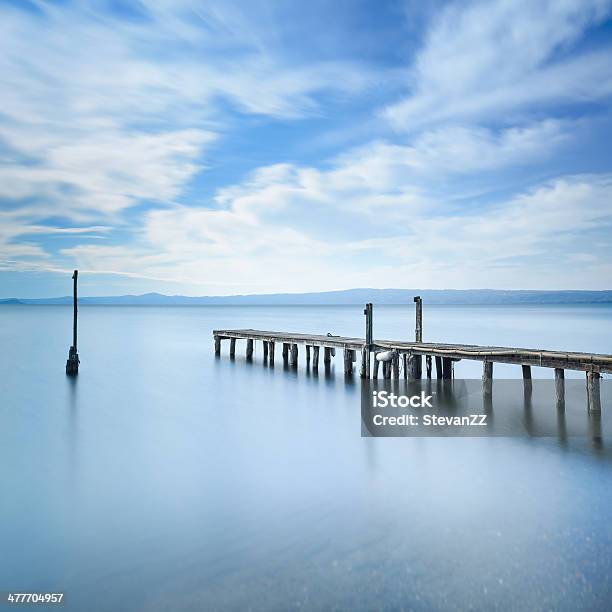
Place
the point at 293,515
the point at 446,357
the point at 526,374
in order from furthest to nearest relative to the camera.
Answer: the point at 446,357 < the point at 526,374 < the point at 293,515

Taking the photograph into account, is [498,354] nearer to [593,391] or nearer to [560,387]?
[560,387]

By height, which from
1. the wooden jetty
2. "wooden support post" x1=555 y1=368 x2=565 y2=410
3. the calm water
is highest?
the wooden jetty

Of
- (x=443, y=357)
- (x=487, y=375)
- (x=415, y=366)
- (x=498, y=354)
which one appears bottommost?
(x=487, y=375)

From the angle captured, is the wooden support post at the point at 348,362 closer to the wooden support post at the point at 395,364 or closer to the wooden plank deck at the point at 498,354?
the wooden plank deck at the point at 498,354

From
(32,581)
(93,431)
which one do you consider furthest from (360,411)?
(32,581)

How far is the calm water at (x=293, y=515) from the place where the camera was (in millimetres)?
6664

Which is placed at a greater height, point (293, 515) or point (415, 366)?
point (415, 366)

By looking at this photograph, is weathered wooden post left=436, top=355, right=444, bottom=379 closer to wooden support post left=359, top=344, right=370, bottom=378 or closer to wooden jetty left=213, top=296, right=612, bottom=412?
wooden jetty left=213, top=296, right=612, bottom=412

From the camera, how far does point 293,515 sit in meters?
9.00

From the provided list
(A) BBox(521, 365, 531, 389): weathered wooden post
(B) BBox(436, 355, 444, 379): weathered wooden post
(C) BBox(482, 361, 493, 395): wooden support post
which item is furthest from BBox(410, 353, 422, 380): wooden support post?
(A) BBox(521, 365, 531, 389): weathered wooden post

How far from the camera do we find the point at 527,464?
11.4 m

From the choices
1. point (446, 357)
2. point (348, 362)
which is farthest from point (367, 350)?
point (446, 357)

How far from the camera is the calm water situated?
666cm

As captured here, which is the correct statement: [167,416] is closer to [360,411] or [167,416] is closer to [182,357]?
[360,411]
